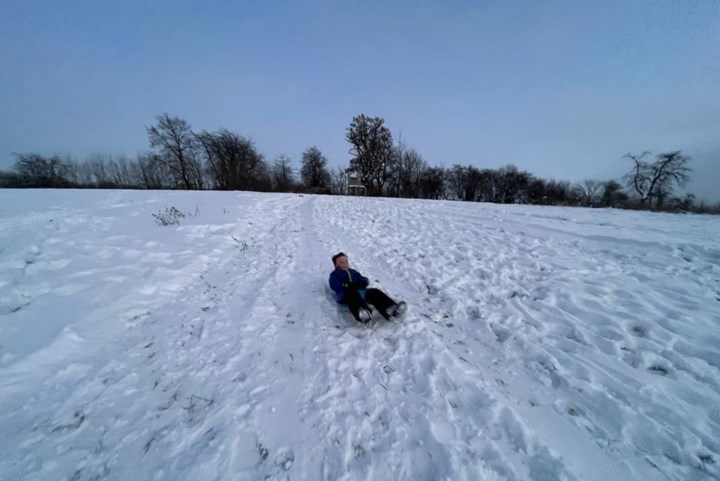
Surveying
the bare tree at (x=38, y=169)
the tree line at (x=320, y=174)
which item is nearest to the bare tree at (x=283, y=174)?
the tree line at (x=320, y=174)

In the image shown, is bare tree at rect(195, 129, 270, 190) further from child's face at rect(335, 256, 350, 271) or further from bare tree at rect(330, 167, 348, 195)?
child's face at rect(335, 256, 350, 271)

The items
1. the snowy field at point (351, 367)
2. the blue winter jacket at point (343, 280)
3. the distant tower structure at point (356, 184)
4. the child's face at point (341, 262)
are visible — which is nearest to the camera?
the snowy field at point (351, 367)

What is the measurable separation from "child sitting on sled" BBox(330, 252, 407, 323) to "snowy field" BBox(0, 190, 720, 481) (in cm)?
27

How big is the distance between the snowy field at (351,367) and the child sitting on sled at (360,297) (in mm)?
266

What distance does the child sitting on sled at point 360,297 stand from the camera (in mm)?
3912

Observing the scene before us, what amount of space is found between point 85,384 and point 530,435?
4.70 meters

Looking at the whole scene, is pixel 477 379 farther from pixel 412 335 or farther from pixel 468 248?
pixel 468 248

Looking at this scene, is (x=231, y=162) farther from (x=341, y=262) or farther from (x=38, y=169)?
(x=341, y=262)

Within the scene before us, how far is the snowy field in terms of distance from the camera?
2.18 metres

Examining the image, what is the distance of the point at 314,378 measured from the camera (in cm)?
297

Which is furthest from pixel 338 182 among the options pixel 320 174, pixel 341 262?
pixel 341 262

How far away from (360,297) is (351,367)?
118 centimetres

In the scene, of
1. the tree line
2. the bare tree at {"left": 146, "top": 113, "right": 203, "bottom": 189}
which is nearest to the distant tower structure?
the tree line

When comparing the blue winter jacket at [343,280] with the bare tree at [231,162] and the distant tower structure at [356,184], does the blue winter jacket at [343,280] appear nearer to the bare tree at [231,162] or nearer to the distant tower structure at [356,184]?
the distant tower structure at [356,184]
